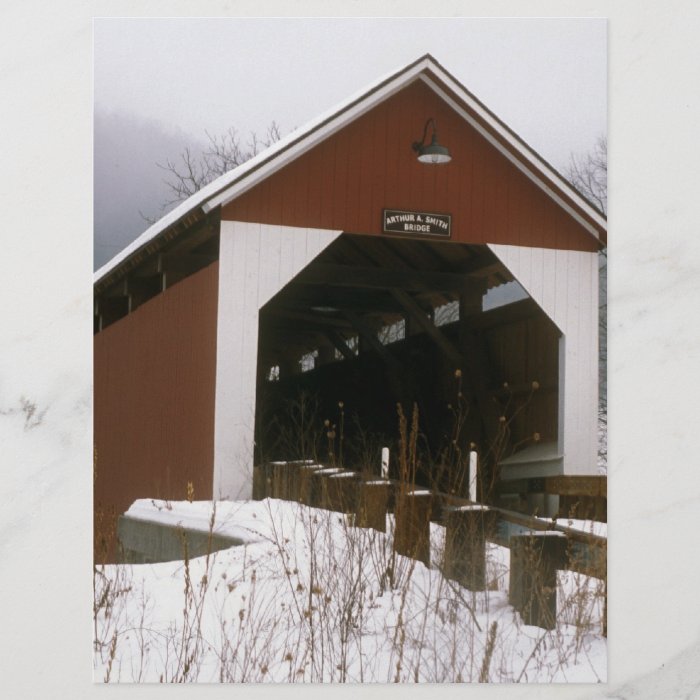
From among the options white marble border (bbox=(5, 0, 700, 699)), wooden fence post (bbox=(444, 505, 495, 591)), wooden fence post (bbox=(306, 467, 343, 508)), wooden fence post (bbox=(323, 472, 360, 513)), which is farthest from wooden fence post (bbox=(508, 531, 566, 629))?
wooden fence post (bbox=(306, 467, 343, 508))

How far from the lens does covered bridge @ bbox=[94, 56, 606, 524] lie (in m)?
5.57

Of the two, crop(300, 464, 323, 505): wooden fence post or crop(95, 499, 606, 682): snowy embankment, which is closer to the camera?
crop(95, 499, 606, 682): snowy embankment

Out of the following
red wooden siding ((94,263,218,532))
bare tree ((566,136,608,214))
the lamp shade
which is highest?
the lamp shade

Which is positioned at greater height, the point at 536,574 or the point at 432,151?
the point at 432,151

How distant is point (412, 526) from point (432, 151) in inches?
83.4

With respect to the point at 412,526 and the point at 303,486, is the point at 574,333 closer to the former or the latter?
the point at 412,526

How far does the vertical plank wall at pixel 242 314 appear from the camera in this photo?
567 cm

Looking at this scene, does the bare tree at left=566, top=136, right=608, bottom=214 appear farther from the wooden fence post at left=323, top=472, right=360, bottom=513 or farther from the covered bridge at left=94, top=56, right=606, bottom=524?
the wooden fence post at left=323, top=472, right=360, bottom=513

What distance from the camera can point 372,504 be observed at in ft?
17.7

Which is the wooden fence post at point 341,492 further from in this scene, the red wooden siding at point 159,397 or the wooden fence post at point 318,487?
the red wooden siding at point 159,397

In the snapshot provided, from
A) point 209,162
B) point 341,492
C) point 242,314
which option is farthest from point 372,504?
point 209,162

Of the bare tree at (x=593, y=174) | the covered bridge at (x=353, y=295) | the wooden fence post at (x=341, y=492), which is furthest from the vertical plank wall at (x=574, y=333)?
the wooden fence post at (x=341, y=492)

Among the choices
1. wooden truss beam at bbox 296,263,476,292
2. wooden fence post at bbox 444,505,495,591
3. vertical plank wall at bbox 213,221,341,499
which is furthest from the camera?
wooden truss beam at bbox 296,263,476,292

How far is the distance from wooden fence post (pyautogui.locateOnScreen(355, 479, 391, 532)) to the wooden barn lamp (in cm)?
183
